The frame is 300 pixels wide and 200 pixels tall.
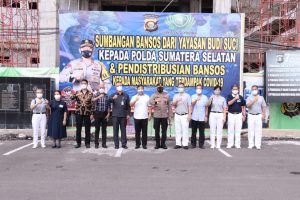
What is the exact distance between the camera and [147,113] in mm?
12500

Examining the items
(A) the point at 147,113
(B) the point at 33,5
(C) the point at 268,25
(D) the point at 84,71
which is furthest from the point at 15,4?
(A) the point at 147,113

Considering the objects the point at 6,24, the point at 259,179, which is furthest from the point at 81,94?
the point at 6,24

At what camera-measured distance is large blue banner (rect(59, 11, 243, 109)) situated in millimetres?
14672

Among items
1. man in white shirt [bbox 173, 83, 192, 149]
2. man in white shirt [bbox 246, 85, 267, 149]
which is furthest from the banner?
man in white shirt [bbox 173, 83, 192, 149]

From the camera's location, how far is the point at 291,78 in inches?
592

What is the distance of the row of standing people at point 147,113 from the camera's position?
12.4 meters

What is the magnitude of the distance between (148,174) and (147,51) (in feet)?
22.7

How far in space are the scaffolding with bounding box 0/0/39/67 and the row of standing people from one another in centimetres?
905

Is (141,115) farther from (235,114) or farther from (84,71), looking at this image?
(84,71)

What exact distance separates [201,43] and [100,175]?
7726mm

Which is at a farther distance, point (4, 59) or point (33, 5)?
point (33, 5)

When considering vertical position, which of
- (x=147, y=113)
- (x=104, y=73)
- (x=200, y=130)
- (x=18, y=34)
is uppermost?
(x=18, y=34)

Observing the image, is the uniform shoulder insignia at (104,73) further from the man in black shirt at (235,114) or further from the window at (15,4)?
the window at (15,4)

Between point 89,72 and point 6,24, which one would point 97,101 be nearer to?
point 89,72
